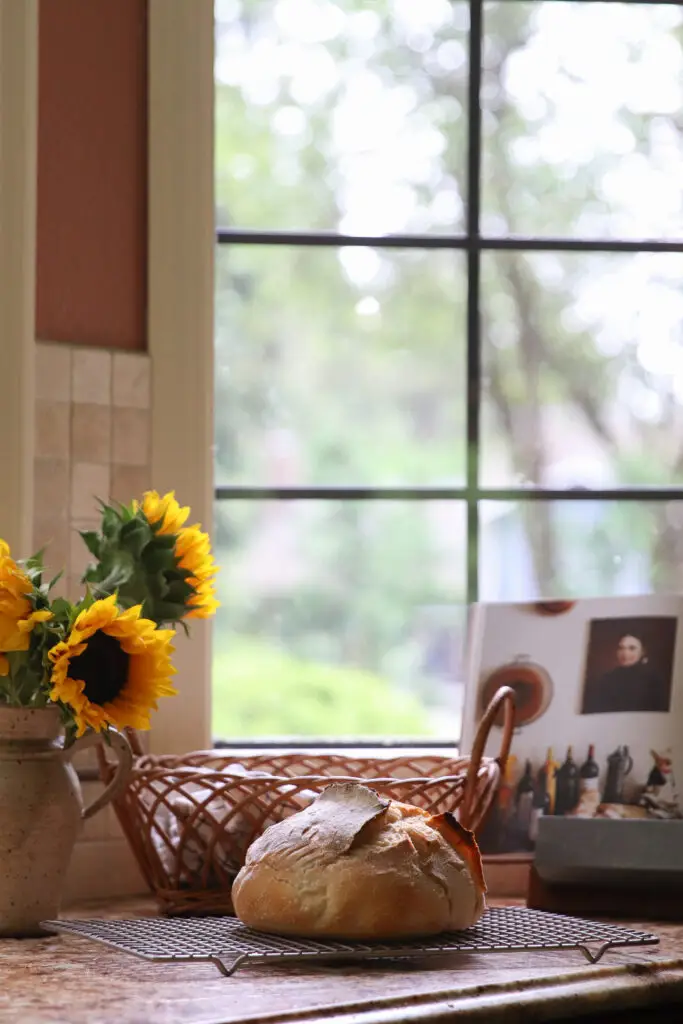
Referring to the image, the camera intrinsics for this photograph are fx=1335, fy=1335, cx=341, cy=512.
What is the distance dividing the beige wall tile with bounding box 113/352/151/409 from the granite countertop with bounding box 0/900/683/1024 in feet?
2.44

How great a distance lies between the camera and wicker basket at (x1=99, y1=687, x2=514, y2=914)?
1360mm

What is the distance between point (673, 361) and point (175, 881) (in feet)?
3.42

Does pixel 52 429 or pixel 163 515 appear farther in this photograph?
pixel 52 429

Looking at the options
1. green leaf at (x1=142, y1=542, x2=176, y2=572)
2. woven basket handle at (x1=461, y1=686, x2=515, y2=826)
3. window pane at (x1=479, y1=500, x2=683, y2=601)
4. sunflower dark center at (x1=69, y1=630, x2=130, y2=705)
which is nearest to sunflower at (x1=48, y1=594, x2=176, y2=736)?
sunflower dark center at (x1=69, y1=630, x2=130, y2=705)

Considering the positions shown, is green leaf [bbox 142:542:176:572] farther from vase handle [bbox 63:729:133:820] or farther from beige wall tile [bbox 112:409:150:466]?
beige wall tile [bbox 112:409:150:466]

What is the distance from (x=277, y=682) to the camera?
1.85 meters

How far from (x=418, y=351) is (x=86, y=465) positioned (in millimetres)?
512

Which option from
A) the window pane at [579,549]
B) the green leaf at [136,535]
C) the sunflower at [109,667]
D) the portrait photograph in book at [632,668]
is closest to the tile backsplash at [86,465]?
the green leaf at [136,535]

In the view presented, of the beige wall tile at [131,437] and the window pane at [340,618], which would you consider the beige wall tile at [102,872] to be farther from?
the beige wall tile at [131,437]

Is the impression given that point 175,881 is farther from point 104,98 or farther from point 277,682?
point 104,98

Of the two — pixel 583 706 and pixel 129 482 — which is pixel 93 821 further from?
pixel 583 706

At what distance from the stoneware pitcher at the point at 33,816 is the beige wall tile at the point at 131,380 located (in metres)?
0.54

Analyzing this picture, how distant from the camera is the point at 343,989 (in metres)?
1.02

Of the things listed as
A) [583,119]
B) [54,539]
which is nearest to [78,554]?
[54,539]
